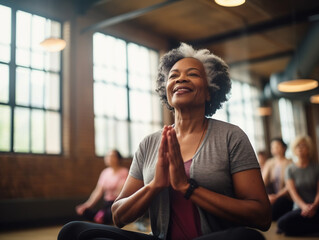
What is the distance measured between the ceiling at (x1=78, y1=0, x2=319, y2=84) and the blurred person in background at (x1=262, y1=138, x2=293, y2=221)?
283 centimetres

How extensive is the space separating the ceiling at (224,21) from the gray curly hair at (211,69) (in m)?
5.08

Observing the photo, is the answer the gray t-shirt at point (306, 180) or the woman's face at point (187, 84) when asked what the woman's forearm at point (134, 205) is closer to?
the woman's face at point (187, 84)

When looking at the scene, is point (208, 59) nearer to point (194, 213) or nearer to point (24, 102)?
point (194, 213)

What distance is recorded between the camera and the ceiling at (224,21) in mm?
8047

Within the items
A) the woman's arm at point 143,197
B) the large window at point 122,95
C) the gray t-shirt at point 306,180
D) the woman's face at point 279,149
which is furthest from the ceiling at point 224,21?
the woman's arm at point 143,197

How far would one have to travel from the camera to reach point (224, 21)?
9.07m

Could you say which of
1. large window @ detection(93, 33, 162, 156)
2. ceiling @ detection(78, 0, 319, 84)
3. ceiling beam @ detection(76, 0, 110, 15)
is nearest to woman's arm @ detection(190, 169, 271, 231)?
ceiling @ detection(78, 0, 319, 84)

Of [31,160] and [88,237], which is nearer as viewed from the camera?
[88,237]

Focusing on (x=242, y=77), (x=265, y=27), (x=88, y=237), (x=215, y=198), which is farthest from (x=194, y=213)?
(x=242, y=77)

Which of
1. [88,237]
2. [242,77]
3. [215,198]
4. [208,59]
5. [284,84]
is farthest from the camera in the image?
[242,77]

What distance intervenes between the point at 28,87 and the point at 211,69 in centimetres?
586

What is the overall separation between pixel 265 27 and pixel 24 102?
5.42 metres

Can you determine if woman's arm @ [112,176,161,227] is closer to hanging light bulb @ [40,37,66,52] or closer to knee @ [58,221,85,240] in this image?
knee @ [58,221,85,240]

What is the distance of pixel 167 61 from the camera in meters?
2.03
